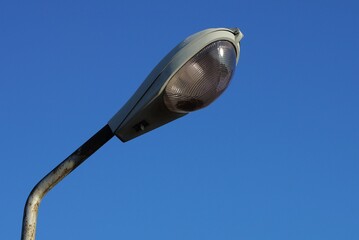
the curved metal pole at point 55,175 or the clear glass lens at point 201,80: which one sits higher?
the clear glass lens at point 201,80

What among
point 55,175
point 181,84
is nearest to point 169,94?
point 181,84

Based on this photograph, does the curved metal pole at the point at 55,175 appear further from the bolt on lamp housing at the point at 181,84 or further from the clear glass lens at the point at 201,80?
the clear glass lens at the point at 201,80

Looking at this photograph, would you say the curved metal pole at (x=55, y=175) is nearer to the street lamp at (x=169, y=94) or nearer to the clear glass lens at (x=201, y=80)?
the street lamp at (x=169, y=94)

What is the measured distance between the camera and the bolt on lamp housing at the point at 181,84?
3176mm

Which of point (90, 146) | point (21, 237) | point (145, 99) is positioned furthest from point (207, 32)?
point (21, 237)

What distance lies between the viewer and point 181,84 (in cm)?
319

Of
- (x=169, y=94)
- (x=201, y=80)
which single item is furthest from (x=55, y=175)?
(x=201, y=80)

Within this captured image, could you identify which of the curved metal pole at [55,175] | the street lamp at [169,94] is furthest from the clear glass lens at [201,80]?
the curved metal pole at [55,175]

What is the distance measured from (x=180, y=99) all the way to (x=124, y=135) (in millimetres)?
295

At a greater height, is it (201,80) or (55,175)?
(201,80)

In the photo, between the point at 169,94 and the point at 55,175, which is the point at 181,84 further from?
the point at 55,175

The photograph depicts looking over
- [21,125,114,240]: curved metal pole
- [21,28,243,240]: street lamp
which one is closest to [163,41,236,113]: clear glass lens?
[21,28,243,240]: street lamp

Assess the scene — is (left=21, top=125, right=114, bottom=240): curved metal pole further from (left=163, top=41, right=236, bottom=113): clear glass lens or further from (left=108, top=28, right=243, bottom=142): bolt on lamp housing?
(left=163, top=41, right=236, bottom=113): clear glass lens

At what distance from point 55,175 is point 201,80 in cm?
73
